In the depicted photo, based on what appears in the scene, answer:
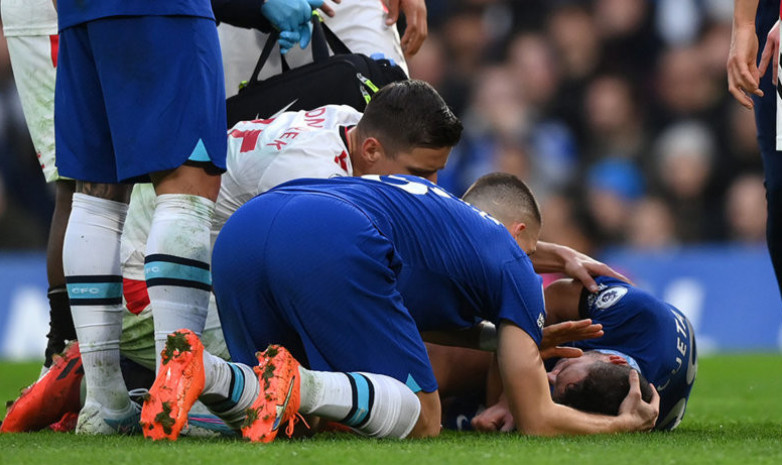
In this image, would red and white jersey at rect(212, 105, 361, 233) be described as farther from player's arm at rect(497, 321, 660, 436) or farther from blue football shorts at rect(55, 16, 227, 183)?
player's arm at rect(497, 321, 660, 436)

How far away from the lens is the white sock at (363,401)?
266 cm

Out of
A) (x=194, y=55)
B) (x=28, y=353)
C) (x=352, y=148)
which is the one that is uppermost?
(x=194, y=55)

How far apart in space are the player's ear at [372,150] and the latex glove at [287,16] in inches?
18.5

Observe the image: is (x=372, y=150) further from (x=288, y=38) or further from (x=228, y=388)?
(x=228, y=388)

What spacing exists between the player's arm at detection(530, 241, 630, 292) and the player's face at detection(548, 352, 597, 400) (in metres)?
0.42

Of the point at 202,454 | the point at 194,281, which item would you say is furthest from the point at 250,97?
the point at 202,454

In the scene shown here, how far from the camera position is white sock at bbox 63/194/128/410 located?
3.17 metres

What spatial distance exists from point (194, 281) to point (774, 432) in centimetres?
167

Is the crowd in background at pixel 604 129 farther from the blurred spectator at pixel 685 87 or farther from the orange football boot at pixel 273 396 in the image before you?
the orange football boot at pixel 273 396

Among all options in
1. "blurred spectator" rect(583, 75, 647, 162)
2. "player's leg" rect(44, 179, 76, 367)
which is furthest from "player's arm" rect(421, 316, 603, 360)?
"blurred spectator" rect(583, 75, 647, 162)

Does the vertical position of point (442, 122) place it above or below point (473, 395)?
above

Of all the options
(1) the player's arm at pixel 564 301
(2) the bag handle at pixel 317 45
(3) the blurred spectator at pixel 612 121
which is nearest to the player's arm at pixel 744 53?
(1) the player's arm at pixel 564 301

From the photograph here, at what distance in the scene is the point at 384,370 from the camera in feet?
9.30

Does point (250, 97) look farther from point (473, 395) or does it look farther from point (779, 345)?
point (779, 345)
